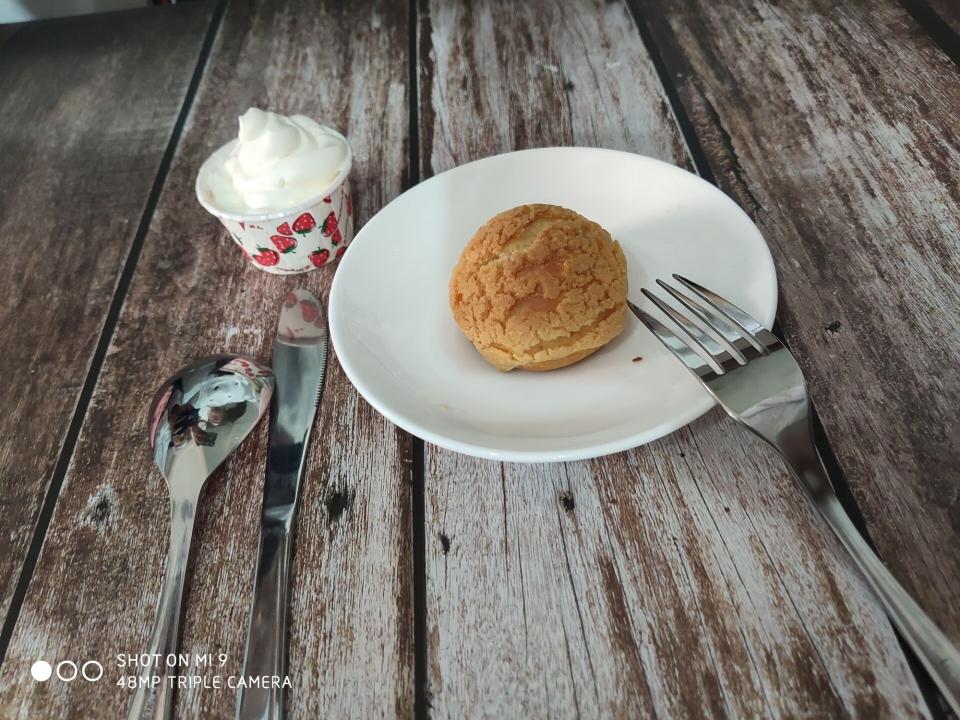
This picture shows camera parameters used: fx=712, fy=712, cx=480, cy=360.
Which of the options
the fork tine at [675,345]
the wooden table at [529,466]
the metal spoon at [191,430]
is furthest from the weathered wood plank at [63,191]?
the fork tine at [675,345]

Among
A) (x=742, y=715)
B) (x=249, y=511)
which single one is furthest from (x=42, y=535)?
(x=742, y=715)

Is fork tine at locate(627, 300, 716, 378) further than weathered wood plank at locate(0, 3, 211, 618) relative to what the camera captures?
No

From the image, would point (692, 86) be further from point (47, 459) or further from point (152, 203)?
point (47, 459)

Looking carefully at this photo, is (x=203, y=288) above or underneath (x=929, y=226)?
underneath

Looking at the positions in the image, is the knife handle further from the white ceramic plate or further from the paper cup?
the paper cup

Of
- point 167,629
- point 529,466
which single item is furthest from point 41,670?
point 529,466

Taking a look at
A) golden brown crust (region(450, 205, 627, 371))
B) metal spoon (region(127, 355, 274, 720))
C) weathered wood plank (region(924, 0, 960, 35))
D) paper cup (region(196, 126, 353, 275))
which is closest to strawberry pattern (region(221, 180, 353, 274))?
paper cup (region(196, 126, 353, 275))

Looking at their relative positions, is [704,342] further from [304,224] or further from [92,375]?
[92,375]
